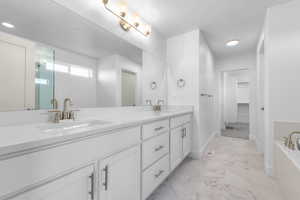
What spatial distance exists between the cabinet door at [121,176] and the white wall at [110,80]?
Answer: 0.71m

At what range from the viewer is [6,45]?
0.94 metres

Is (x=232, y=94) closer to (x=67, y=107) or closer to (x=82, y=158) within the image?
(x=67, y=107)

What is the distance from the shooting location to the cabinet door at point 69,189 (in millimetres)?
590

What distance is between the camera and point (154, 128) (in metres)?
1.40

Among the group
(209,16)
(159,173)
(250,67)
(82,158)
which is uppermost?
(209,16)

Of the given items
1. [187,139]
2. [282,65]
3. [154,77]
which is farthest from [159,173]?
[282,65]

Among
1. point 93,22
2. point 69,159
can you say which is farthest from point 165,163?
point 93,22

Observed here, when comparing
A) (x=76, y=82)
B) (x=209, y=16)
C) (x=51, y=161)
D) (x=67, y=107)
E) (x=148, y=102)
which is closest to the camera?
(x=51, y=161)

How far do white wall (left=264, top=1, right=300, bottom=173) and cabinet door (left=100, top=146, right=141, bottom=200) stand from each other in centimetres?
197

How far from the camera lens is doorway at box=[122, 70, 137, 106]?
1873 millimetres

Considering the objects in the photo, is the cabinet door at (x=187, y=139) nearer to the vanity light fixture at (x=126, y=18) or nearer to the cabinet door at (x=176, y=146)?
the cabinet door at (x=176, y=146)

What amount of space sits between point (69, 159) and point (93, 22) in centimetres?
138

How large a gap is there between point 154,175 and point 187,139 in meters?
1.09

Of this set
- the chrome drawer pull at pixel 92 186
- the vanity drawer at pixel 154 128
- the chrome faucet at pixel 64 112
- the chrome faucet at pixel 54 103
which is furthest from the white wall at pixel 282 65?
the chrome faucet at pixel 54 103
